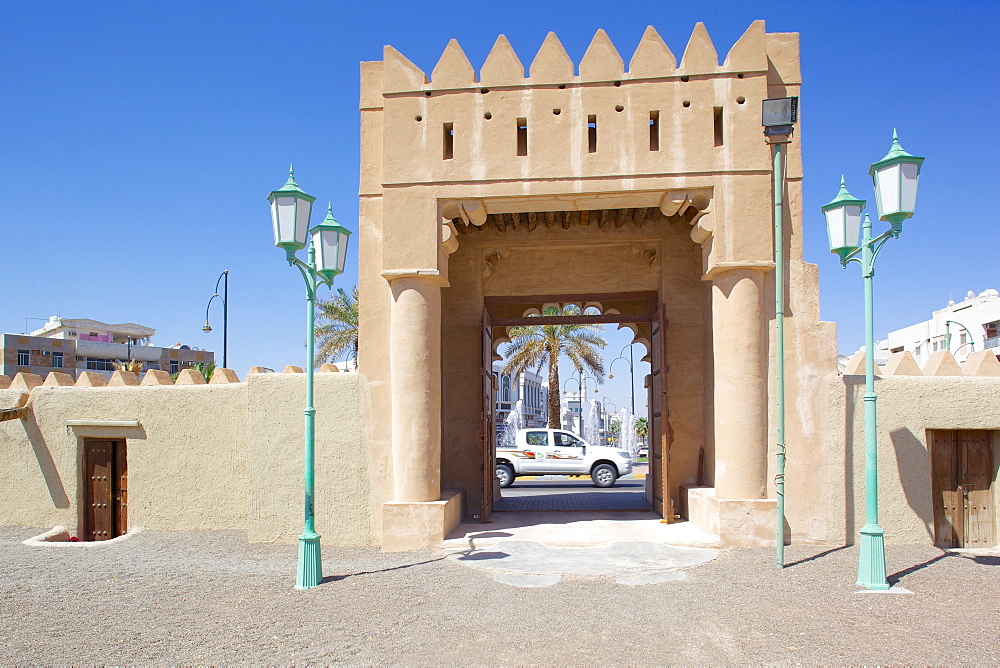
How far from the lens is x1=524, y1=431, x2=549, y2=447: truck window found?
20.4 m

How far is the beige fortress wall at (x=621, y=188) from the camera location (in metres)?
9.08

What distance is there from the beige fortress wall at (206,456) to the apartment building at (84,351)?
39562mm

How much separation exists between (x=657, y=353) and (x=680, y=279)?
1268mm

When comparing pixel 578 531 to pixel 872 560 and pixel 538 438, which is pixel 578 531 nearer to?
pixel 872 560

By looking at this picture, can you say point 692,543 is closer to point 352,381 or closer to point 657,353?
point 657,353

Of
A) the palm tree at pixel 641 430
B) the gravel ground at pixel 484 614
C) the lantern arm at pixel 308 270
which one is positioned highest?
the lantern arm at pixel 308 270

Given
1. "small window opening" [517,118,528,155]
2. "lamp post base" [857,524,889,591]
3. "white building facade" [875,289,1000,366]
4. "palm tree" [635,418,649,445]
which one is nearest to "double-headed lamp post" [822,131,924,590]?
"lamp post base" [857,524,889,591]

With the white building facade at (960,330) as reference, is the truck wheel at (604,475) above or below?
below

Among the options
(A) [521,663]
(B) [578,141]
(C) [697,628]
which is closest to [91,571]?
(A) [521,663]

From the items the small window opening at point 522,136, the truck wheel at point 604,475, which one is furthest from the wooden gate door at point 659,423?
the truck wheel at point 604,475

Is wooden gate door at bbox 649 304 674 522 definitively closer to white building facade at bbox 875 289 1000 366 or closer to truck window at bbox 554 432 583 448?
truck window at bbox 554 432 583 448

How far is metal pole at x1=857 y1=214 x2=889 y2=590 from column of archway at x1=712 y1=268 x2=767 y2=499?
1.60 metres

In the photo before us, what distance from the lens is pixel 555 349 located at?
2856 cm

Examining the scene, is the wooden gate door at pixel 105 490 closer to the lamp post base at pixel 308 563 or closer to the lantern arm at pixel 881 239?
the lamp post base at pixel 308 563
